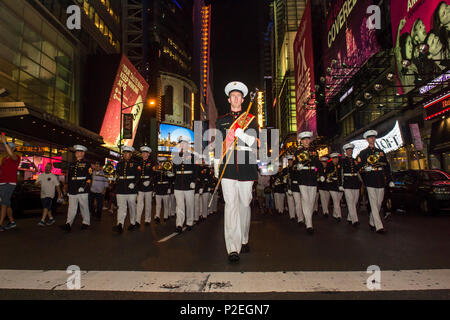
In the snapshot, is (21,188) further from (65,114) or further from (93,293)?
(65,114)

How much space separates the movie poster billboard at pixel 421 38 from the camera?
1320cm

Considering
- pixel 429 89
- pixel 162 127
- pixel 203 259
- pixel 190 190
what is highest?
pixel 162 127

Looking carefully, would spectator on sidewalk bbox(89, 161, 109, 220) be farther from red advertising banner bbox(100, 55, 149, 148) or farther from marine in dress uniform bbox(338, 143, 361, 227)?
red advertising banner bbox(100, 55, 149, 148)

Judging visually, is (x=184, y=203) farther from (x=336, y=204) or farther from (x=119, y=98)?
(x=119, y=98)

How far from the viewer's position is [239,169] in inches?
180

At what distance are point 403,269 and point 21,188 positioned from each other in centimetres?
1208

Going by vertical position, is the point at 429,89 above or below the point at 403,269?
above

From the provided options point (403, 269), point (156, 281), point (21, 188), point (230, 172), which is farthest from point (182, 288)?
point (21, 188)

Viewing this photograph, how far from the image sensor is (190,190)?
801 centimetres

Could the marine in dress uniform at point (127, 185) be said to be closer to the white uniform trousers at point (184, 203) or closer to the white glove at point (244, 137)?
the white uniform trousers at point (184, 203)

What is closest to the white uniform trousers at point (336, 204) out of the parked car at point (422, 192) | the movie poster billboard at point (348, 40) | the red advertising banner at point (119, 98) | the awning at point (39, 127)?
the parked car at point (422, 192)

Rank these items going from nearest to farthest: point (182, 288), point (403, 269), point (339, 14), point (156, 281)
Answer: point (182, 288) < point (156, 281) < point (403, 269) < point (339, 14)

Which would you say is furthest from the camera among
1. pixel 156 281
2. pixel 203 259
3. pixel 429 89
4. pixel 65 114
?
pixel 65 114

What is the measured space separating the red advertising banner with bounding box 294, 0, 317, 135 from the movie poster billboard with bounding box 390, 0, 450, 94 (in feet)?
41.6
